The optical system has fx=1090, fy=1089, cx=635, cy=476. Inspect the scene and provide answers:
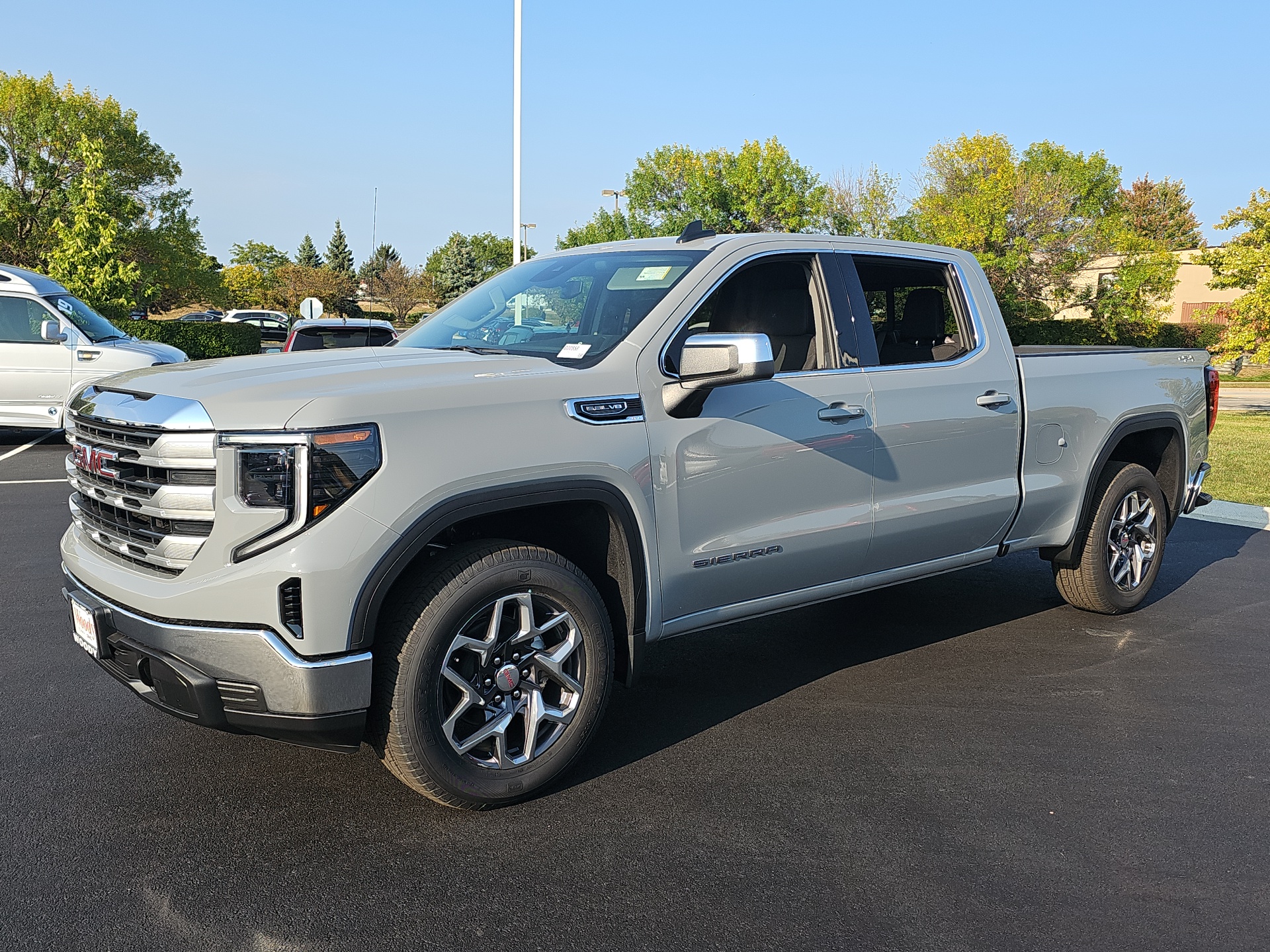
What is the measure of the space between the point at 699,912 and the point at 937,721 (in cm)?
187

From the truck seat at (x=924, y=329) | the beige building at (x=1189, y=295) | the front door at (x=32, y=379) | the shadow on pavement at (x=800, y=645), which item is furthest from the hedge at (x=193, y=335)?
the beige building at (x=1189, y=295)

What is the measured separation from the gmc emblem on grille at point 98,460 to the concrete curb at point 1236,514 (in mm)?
8782

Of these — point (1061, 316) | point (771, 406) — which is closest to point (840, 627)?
point (771, 406)

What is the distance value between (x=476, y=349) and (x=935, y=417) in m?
2.05

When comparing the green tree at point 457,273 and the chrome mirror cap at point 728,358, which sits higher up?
the green tree at point 457,273

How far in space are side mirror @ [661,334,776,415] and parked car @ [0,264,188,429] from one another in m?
11.4

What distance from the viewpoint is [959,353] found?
17.3 ft

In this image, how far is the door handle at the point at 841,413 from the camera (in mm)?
4434

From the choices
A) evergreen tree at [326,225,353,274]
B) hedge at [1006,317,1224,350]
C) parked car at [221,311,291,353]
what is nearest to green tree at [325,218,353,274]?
evergreen tree at [326,225,353,274]

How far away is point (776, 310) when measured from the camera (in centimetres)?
484

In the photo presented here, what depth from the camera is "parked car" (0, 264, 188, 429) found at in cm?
1355

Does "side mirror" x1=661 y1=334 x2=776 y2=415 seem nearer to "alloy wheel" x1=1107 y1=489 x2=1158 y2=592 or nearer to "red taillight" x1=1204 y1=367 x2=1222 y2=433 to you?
"alloy wheel" x1=1107 y1=489 x2=1158 y2=592

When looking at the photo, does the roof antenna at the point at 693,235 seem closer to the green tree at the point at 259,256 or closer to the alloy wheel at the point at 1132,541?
the alloy wheel at the point at 1132,541

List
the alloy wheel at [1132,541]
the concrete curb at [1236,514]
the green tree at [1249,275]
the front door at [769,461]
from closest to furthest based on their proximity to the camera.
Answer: the front door at [769,461] < the alloy wheel at [1132,541] < the concrete curb at [1236,514] < the green tree at [1249,275]
